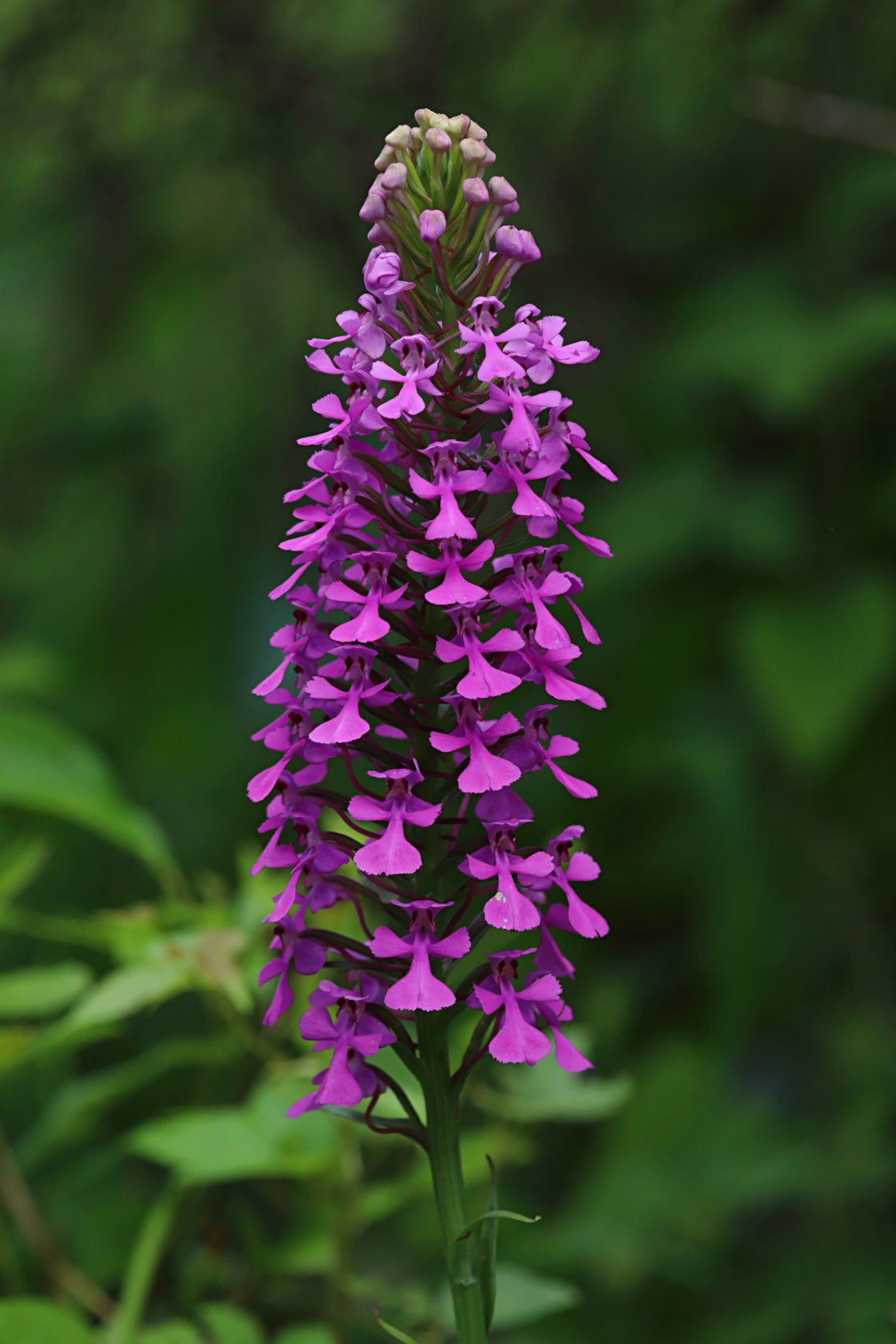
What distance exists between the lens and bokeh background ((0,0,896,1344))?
3311 mm

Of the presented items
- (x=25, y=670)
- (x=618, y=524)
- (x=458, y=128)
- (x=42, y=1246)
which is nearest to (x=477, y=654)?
(x=458, y=128)

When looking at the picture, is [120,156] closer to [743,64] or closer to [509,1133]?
[743,64]

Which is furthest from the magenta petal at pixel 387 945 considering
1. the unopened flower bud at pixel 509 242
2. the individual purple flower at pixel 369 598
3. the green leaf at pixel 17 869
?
the green leaf at pixel 17 869

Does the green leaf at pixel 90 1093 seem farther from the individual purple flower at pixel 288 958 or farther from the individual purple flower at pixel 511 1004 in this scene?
the individual purple flower at pixel 511 1004

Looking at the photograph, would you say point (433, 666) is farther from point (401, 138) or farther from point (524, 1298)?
point (524, 1298)

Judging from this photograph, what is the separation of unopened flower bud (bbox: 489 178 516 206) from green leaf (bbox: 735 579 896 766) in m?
2.63

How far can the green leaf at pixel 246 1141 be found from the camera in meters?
1.76

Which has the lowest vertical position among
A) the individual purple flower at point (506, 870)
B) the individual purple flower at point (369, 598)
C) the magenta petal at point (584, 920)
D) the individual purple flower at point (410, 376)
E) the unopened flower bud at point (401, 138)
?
the magenta petal at point (584, 920)

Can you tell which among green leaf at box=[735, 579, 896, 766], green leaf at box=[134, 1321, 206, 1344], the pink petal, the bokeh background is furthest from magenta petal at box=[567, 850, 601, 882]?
green leaf at box=[735, 579, 896, 766]

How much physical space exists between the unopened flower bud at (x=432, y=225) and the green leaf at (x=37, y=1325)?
1.46 metres

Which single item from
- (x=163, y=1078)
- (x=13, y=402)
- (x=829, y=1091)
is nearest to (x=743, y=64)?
(x=13, y=402)

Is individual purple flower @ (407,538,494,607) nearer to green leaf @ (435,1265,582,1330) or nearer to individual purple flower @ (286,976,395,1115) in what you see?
individual purple flower @ (286,976,395,1115)

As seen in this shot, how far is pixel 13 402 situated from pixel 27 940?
66.3 inches

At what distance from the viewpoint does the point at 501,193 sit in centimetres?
143
